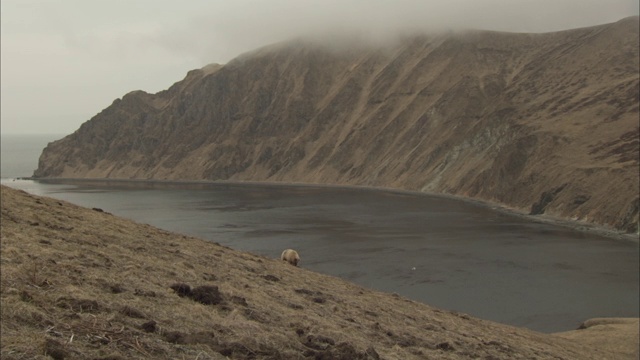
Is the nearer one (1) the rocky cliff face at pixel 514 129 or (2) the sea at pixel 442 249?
(2) the sea at pixel 442 249

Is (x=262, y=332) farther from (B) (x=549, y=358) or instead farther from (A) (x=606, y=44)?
(A) (x=606, y=44)

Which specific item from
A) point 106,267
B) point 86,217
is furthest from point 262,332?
point 86,217

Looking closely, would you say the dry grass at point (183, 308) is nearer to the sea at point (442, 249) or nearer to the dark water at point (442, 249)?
the sea at point (442, 249)

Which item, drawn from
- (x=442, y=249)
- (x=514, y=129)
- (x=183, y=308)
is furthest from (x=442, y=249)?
(x=514, y=129)

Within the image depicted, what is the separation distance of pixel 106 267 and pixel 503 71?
7025 inches

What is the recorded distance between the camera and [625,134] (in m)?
113

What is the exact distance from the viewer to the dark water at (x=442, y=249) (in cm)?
5075

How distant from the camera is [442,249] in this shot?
245 ft

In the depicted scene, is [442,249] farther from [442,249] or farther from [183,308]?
[183,308]

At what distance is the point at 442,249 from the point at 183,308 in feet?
208

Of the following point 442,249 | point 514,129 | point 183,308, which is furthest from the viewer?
point 514,129

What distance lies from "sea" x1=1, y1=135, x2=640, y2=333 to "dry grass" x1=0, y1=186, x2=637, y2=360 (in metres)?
22.0

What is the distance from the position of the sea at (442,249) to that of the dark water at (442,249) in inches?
5.3

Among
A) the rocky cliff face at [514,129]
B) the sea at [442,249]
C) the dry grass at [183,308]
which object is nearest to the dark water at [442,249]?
the sea at [442,249]
